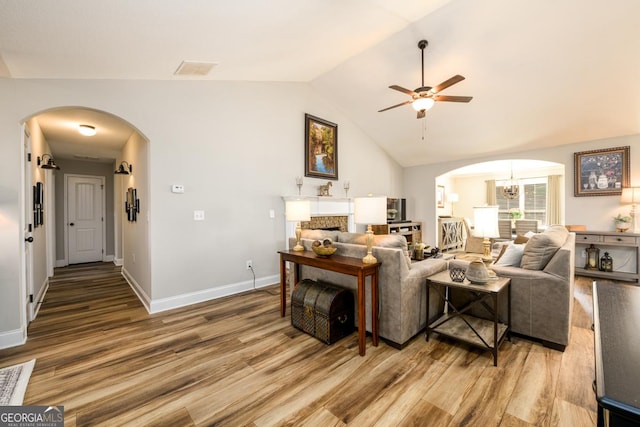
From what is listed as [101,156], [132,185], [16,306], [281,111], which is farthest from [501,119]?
[101,156]

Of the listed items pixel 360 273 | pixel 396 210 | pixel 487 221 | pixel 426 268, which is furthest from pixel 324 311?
pixel 396 210

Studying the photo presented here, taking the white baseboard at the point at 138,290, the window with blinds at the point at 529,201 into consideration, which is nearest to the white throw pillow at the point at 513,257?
the white baseboard at the point at 138,290

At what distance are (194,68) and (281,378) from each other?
3.23 meters

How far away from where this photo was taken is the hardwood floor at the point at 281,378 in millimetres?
1647

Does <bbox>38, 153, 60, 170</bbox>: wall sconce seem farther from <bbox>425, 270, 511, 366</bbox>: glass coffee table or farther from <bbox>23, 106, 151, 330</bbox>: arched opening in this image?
<bbox>425, 270, 511, 366</bbox>: glass coffee table

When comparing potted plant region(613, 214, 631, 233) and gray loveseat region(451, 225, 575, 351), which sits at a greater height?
potted plant region(613, 214, 631, 233)

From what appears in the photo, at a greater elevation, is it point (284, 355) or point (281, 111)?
point (281, 111)

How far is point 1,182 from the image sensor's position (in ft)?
7.97

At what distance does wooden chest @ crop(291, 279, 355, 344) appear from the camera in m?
2.46

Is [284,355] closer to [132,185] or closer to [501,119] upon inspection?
[132,185]

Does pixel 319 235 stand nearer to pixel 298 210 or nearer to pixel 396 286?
pixel 298 210

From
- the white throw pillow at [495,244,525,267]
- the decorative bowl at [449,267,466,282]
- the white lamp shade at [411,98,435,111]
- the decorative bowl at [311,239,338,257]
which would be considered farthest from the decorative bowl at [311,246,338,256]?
the white lamp shade at [411,98,435,111]

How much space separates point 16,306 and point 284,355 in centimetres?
248

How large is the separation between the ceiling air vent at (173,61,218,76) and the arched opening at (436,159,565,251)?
5.69 meters
